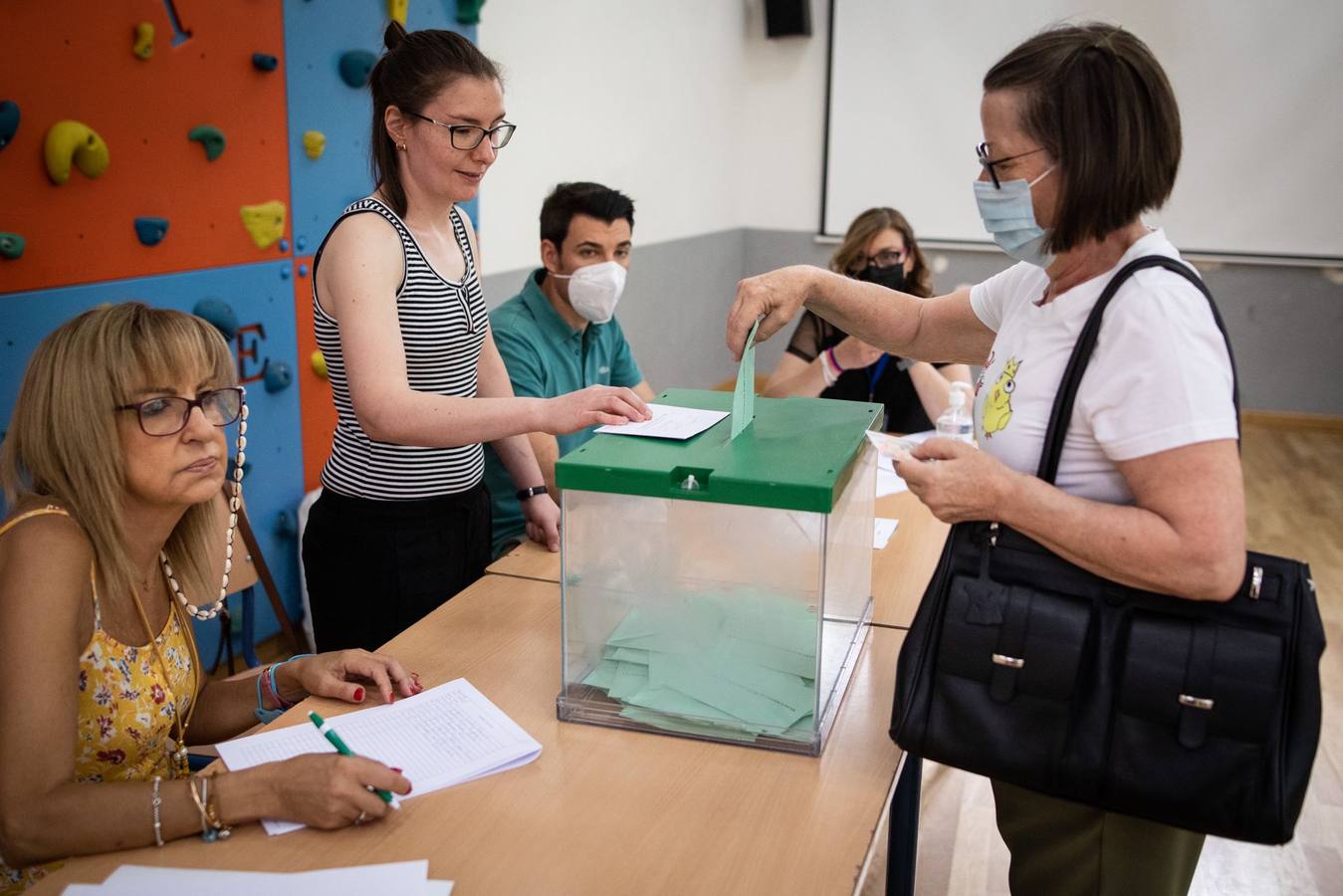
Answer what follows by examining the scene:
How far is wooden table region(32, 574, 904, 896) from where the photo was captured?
1.12 m

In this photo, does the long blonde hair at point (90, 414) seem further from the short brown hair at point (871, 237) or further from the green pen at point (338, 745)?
the short brown hair at point (871, 237)

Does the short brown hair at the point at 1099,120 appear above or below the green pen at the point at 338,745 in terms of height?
above

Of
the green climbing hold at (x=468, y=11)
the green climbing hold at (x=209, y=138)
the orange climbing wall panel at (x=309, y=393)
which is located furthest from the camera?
the green climbing hold at (x=468, y=11)

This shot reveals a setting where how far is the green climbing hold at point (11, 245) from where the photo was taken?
2207 mm

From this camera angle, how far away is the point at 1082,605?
1.20 m

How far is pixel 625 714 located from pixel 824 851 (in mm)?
344

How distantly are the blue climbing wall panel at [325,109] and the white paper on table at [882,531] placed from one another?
1805 mm

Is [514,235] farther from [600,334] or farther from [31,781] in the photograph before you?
[31,781]

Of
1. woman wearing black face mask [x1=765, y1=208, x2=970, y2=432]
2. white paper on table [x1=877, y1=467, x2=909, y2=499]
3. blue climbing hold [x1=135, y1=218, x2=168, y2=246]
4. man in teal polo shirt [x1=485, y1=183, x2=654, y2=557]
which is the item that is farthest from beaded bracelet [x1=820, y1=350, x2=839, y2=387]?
blue climbing hold [x1=135, y1=218, x2=168, y2=246]

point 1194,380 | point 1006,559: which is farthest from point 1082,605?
point 1194,380

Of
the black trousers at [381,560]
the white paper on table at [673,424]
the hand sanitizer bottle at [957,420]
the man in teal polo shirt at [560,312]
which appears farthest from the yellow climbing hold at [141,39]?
the hand sanitizer bottle at [957,420]

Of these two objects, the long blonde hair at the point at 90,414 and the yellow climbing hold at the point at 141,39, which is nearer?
the long blonde hair at the point at 90,414

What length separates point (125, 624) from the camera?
1.37m

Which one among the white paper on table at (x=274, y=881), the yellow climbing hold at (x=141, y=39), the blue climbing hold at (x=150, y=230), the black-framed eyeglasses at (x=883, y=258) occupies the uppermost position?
the yellow climbing hold at (x=141, y=39)
